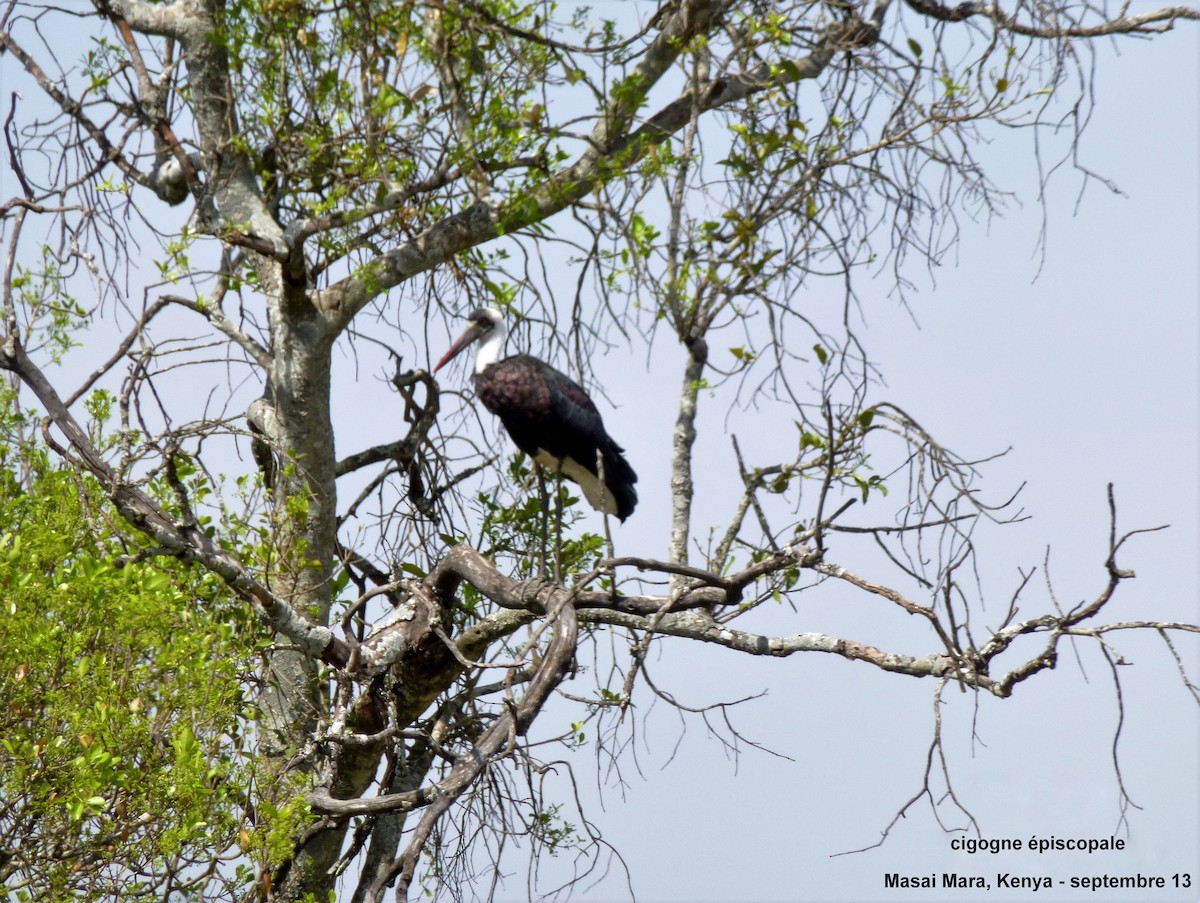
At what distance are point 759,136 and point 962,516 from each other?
1.50 m

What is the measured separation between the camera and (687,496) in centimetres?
409

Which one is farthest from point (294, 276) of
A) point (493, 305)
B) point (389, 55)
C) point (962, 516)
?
point (962, 516)

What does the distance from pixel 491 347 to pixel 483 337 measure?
6.5 inches

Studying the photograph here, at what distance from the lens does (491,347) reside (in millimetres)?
5656

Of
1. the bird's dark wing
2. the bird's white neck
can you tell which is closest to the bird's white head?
the bird's white neck

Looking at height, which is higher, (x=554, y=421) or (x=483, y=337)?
(x=483, y=337)

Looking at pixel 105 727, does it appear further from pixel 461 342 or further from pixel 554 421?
pixel 461 342

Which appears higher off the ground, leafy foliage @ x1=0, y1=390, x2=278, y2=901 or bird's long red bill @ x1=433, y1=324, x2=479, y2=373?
bird's long red bill @ x1=433, y1=324, x2=479, y2=373

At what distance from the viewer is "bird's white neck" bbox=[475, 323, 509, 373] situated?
5594 mm

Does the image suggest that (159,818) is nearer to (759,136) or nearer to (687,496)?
(687,496)

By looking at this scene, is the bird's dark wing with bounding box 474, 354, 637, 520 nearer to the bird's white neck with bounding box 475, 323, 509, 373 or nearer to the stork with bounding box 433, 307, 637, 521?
the stork with bounding box 433, 307, 637, 521

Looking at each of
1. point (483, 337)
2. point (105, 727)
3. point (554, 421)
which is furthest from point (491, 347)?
point (105, 727)

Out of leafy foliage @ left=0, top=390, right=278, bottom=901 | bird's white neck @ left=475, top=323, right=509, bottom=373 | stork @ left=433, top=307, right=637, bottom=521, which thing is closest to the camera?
leafy foliage @ left=0, top=390, right=278, bottom=901

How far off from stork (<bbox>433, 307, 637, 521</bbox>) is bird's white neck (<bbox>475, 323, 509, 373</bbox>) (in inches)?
2.1
